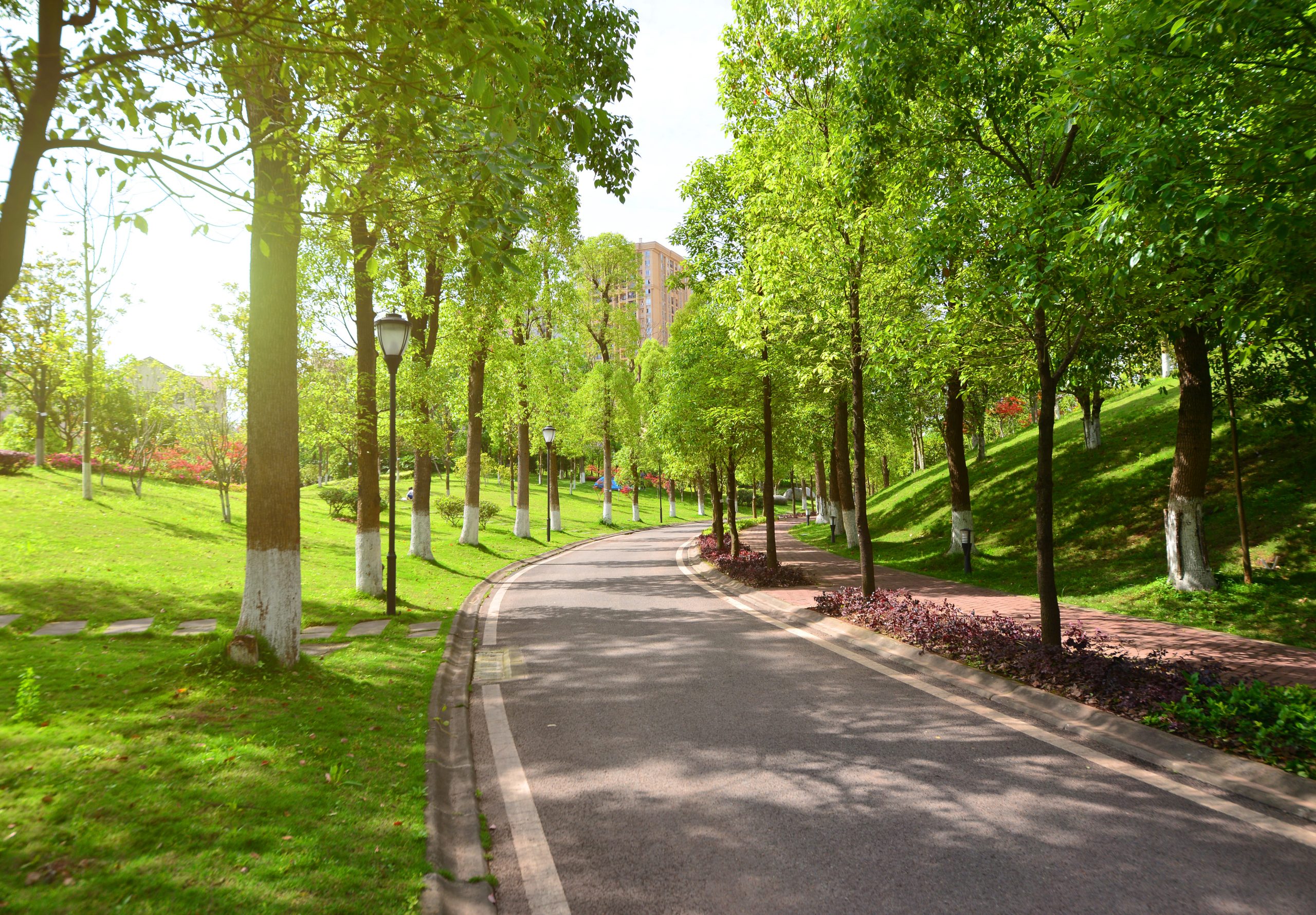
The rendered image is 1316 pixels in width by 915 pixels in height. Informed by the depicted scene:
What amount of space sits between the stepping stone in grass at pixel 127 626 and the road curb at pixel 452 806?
4222 millimetres

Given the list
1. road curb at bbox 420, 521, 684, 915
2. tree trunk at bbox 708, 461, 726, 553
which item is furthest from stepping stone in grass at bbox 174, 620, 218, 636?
tree trunk at bbox 708, 461, 726, 553

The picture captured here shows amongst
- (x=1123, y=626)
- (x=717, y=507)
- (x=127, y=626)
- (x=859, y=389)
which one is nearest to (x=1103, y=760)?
(x=1123, y=626)

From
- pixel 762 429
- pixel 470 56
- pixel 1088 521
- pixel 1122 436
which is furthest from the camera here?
pixel 1122 436

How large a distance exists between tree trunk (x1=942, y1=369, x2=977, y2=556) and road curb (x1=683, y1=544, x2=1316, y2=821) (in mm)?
9189

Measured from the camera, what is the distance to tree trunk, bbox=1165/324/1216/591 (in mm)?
11281

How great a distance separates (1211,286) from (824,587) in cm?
967

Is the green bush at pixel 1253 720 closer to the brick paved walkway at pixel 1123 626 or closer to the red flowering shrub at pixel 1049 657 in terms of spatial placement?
the red flowering shrub at pixel 1049 657

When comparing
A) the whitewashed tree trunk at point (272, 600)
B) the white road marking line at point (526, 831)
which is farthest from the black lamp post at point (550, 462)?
the white road marking line at point (526, 831)

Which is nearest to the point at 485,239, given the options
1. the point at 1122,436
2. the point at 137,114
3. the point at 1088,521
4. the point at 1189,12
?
the point at 137,114

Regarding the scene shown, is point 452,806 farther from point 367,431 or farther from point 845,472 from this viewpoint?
point 845,472

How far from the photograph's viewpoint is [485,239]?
496 cm

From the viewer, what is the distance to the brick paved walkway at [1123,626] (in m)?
7.64

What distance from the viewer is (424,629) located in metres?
10.7

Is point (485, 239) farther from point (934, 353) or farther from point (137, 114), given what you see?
point (934, 353)
